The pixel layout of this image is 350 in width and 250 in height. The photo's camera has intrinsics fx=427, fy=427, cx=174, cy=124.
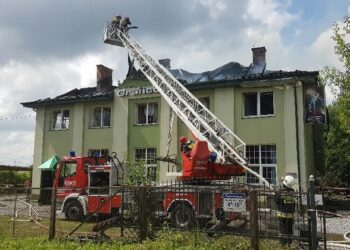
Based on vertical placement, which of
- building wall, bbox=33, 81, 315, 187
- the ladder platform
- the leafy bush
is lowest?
the leafy bush

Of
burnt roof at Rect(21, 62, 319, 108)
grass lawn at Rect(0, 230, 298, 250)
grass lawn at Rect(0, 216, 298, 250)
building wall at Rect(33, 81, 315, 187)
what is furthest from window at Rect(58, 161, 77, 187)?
burnt roof at Rect(21, 62, 319, 108)

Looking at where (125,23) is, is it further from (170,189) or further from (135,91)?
(170,189)

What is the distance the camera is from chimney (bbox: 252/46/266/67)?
2102cm

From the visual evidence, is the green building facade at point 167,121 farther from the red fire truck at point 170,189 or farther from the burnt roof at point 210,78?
the red fire truck at point 170,189

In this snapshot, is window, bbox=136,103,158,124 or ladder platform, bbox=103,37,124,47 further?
window, bbox=136,103,158,124

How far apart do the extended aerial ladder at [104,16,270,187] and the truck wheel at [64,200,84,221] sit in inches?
199

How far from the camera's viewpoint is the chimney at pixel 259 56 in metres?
21.0

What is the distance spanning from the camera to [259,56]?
21.2 m

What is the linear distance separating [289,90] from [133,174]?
8839 mm

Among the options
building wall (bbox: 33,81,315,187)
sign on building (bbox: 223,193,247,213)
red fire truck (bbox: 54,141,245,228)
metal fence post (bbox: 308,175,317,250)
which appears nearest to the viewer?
metal fence post (bbox: 308,175,317,250)

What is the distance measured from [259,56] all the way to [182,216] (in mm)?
12450

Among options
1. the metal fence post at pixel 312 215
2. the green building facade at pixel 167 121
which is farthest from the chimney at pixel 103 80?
the metal fence post at pixel 312 215

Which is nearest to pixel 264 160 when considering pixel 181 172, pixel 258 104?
pixel 258 104

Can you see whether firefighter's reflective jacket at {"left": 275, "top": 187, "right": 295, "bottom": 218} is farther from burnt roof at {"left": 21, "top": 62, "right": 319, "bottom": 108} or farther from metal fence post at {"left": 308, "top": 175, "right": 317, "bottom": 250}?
burnt roof at {"left": 21, "top": 62, "right": 319, "bottom": 108}
